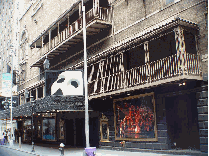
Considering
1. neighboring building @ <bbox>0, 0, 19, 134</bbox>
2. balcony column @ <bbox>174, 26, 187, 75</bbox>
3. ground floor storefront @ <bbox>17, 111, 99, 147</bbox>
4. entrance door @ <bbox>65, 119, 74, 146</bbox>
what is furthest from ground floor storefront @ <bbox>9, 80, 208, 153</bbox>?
neighboring building @ <bbox>0, 0, 19, 134</bbox>

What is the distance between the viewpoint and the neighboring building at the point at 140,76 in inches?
545

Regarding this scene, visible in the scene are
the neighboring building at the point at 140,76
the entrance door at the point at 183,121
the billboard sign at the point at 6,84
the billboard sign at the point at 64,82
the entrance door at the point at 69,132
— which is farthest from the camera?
the billboard sign at the point at 6,84

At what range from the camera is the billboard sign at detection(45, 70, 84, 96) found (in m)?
20.8

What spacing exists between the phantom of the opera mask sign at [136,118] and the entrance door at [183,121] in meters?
0.99

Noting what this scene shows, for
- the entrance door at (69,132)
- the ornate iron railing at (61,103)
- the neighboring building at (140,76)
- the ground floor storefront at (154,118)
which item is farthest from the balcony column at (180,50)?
the entrance door at (69,132)

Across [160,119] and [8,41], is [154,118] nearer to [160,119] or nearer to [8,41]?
[160,119]

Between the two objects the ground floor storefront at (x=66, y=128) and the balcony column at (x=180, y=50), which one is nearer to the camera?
the balcony column at (x=180, y=50)

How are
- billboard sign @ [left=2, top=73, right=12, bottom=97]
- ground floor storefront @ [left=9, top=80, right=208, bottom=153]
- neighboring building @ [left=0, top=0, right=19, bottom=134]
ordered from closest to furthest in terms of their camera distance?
ground floor storefront @ [left=9, top=80, right=208, bottom=153] → billboard sign @ [left=2, top=73, right=12, bottom=97] → neighboring building @ [left=0, top=0, right=19, bottom=134]

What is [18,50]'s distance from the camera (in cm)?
4644

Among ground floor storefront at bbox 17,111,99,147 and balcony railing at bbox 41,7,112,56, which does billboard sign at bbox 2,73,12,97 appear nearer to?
ground floor storefront at bbox 17,111,99,147

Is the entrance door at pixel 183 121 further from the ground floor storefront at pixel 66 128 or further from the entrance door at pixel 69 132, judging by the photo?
the entrance door at pixel 69 132

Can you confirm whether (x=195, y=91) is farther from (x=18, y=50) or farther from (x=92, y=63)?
(x=18, y=50)

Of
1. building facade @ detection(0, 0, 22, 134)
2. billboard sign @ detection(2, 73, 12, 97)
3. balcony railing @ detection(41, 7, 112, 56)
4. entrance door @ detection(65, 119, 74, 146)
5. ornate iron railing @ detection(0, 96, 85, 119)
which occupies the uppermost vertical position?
building facade @ detection(0, 0, 22, 134)

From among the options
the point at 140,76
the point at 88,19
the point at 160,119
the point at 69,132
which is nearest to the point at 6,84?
the point at 69,132
